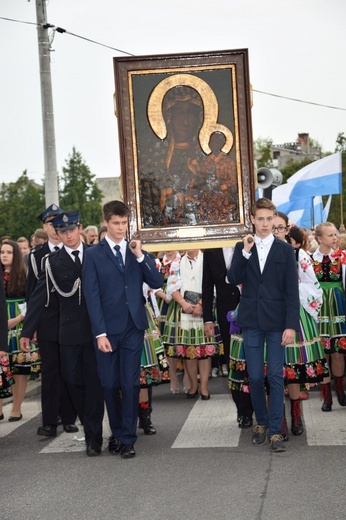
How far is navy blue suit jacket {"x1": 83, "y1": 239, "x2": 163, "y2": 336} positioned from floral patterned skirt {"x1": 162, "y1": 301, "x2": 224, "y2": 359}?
3795 mm

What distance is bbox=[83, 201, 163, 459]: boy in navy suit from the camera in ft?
26.3

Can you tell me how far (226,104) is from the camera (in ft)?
28.3

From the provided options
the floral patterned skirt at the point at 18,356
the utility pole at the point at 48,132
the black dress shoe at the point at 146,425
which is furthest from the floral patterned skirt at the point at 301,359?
the utility pole at the point at 48,132

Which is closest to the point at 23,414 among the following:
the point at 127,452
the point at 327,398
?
the point at 127,452

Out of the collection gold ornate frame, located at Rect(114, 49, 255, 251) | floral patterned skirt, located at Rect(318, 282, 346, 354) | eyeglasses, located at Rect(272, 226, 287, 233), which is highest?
gold ornate frame, located at Rect(114, 49, 255, 251)

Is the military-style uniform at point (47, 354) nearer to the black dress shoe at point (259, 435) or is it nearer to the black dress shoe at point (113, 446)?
the black dress shoe at point (113, 446)

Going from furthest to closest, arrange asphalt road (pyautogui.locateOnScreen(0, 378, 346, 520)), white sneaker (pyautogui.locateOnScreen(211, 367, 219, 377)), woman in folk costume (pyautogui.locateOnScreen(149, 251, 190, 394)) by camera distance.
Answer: white sneaker (pyautogui.locateOnScreen(211, 367, 219, 377)) < woman in folk costume (pyautogui.locateOnScreen(149, 251, 190, 394)) < asphalt road (pyautogui.locateOnScreen(0, 378, 346, 520))

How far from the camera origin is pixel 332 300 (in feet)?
34.9

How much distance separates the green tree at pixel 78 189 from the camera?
52219 millimetres

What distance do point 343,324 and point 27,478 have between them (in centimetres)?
448

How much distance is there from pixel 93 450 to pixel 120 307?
1.23 metres

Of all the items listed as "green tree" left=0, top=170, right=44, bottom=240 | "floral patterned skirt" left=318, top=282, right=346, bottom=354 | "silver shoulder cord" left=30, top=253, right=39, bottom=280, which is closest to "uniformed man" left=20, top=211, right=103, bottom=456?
"silver shoulder cord" left=30, top=253, right=39, bottom=280

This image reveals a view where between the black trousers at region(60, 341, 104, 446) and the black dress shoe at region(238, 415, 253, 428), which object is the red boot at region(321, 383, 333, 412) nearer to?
the black dress shoe at region(238, 415, 253, 428)

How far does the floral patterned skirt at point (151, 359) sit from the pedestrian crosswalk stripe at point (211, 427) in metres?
0.57
